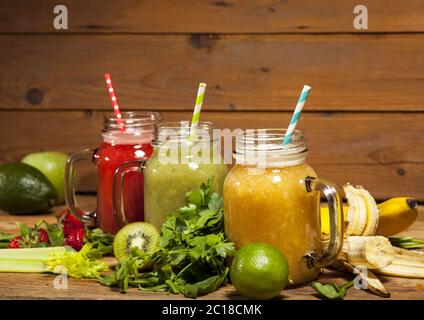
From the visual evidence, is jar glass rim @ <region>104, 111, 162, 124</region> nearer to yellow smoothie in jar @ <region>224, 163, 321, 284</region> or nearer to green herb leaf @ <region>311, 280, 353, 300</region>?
yellow smoothie in jar @ <region>224, 163, 321, 284</region>

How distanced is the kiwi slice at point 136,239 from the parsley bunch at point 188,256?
4cm

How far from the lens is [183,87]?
204cm

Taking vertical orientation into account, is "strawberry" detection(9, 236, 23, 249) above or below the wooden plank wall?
below

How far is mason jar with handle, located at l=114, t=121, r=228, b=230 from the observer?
1.35m

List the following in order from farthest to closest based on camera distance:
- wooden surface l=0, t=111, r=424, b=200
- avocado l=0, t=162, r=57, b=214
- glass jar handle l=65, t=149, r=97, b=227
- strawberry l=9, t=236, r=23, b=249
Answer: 1. wooden surface l=0, t=111, r=424, b=200
2. avocado l=0, t=162, r=57, b=214
3. glass jar handle l=65, t=149, r=97, b=227
4. strawberry l=9, t=236, r=23, b=249

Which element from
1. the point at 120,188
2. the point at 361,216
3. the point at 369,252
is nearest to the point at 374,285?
the point at 369,252

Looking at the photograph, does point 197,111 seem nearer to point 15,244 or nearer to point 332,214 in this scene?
point 332,214

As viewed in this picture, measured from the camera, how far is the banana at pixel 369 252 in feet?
4.11

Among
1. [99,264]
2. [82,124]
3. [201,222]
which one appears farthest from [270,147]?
[82,124]

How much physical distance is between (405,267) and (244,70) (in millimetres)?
878

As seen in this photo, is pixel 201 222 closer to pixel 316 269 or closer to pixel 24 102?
pixel 316 269

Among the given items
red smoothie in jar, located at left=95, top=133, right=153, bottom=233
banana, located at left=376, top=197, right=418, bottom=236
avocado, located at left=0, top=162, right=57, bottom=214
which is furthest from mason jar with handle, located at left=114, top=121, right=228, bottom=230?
avocado, located at left=0, top=162, right=57, bottom=214

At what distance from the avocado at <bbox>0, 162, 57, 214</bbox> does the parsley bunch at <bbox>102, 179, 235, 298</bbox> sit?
25.5 inches

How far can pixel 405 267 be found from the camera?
1300 millimetres
